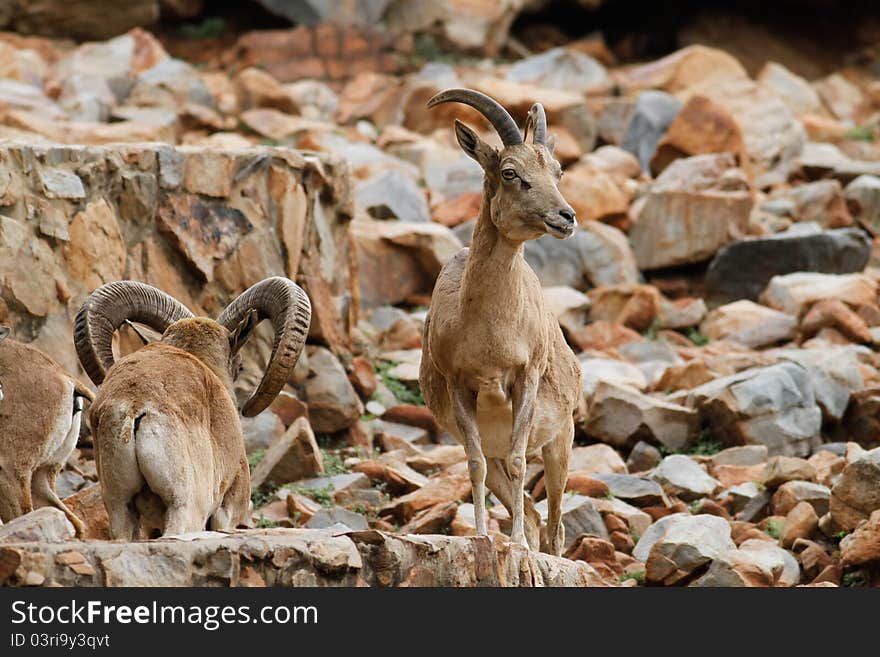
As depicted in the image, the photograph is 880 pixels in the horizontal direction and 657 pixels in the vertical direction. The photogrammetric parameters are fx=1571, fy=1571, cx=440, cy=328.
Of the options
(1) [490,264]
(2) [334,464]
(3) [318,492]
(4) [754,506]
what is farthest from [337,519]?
(4) [754,506]

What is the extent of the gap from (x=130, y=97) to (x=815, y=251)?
10.7 meters

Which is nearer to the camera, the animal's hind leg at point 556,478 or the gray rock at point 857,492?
the animal's hind leg at point 556,478

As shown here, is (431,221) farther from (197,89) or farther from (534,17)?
(534,17)

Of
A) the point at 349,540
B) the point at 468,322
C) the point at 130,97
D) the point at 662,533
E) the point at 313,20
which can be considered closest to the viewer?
the point at 349,540

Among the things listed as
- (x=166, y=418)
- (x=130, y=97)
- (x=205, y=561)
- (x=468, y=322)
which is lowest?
(x=205, y=561)

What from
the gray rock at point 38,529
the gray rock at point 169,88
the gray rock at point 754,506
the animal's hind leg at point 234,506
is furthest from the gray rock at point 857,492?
the gray rock at point 169,88

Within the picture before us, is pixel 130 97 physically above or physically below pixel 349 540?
above

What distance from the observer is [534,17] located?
107 ft

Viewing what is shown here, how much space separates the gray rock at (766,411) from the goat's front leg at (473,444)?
18.2 ft

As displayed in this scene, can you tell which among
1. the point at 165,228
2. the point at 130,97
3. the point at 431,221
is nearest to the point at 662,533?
the point at 165,228

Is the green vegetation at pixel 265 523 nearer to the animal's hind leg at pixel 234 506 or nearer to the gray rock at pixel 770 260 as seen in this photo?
the animal's hind leg at pixel 234 506

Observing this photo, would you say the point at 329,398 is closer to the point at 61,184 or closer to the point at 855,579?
the point at 61,184

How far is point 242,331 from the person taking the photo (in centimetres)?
921

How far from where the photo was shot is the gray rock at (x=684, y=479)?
42.0 ft
